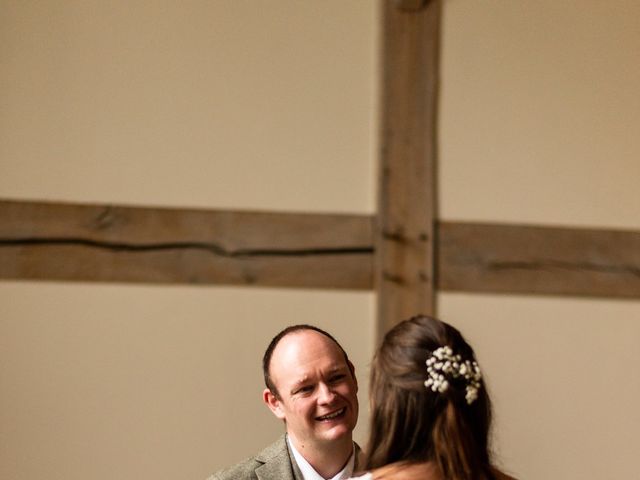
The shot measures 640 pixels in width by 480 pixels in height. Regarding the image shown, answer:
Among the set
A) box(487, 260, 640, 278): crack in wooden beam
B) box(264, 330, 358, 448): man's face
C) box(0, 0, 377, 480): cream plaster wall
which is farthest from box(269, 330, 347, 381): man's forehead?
box(487, 260, 640, 278): crack in wooden beam

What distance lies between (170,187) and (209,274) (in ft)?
1.26

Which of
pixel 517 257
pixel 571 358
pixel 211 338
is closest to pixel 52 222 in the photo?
pixel 211 338

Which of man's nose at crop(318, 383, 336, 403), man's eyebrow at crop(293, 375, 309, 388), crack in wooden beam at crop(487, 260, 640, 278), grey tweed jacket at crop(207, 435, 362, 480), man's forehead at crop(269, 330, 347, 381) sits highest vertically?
crack in wooden beam at crop(487, 260, 640, 278)

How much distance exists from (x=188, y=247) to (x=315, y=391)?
4.74 feet

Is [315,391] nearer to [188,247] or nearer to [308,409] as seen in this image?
[308,409]

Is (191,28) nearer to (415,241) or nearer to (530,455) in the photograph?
(415,241)

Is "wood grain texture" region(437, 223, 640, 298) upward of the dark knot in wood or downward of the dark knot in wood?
downward

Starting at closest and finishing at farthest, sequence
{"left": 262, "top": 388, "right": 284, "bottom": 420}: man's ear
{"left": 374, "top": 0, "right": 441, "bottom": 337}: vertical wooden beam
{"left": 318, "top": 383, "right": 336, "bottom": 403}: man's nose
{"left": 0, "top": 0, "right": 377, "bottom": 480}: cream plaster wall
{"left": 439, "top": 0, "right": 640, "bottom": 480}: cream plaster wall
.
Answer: {"left": 318, "top": 383, "right": 336, "bottom": 403}: man's nose < {"left": 262, "top": 388, "right": 284, "bottom": 420}: man's ear < {"left": 0, "top": 0, "right": 377, "bottom": 480}: cream plaster wall < {"left": 374, "top": 0, "right": 441, "bottom": 337}: vertical wooden beam < {"left": 439, "top": 0, "right": 640, "bottom": 480}: cream plaster wall

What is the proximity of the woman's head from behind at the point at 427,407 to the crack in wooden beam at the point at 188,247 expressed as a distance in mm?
1999

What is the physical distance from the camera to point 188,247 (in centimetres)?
410

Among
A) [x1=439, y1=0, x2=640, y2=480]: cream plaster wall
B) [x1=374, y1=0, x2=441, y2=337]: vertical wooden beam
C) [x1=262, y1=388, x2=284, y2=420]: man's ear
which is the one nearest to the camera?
[x1=262, y1=388, x2=284, y2=420]: man's ear

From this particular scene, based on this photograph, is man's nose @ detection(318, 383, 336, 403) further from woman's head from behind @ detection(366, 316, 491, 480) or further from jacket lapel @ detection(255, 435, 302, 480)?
woman's head from behind @ detection(366, 316, 491, 480)

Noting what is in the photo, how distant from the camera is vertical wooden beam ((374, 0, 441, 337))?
4.20m

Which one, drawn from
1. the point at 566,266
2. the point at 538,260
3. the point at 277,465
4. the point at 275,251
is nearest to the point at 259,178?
the point at 275,251
